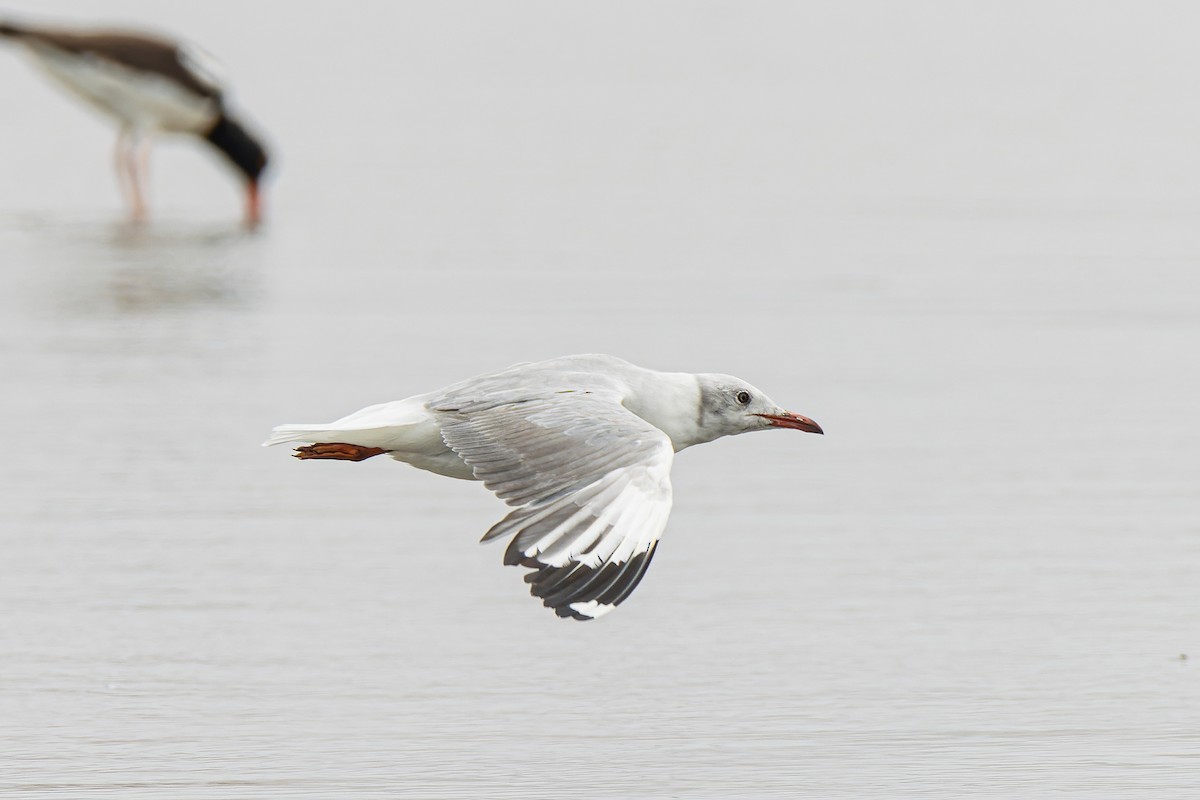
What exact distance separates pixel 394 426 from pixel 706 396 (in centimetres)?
99

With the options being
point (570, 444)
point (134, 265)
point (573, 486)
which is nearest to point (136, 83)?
point (134, 265)

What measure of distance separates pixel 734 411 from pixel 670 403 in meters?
0.27

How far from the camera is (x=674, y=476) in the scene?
6965 mm

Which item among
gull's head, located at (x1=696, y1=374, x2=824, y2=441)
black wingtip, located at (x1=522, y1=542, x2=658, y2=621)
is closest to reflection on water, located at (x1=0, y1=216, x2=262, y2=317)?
gull's head, located at (x1=696, y1=374, x2=824, y2=441)

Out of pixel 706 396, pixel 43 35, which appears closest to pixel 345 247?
pixel 43 35

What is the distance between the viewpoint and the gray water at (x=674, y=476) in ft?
15.2

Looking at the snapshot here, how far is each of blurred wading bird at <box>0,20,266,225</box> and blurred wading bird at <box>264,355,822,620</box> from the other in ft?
31.1

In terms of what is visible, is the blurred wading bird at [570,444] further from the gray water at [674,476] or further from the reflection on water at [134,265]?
the reflection on water at [134,265]

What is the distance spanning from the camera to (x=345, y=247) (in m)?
11.8

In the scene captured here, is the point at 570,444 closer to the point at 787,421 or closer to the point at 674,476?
the point at 787,421

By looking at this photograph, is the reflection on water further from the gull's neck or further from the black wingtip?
the black wingtip

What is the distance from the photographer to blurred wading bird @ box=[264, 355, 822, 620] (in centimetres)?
441

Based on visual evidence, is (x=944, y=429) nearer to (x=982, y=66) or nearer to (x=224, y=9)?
(x=982, y=66)

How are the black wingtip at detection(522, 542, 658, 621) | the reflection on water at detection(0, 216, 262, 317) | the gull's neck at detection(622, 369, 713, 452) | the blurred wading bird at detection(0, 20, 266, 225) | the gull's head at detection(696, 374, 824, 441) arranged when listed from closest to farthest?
the black wingtip at detection(522, 542, 658, 621) → the gull's neck at detection(622, 369, 713, 452) → the gull's head at detection(696, 374, 824, 441) → the reflection on water at detection(0, 216, 262, 317) → the blurred wading bird at detection(0, 20, 266, 225)
